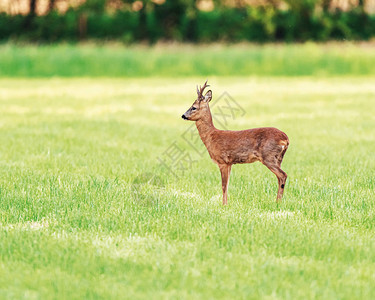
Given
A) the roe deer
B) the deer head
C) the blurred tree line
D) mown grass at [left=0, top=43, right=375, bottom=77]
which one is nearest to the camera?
the roe deer

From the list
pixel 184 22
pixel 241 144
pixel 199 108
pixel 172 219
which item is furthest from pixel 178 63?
pixel 172 219

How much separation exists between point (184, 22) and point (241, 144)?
34.0 m

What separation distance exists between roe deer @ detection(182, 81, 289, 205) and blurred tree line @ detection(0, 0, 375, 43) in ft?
103

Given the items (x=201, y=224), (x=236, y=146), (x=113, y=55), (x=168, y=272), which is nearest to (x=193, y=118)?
(x=236, y=146)

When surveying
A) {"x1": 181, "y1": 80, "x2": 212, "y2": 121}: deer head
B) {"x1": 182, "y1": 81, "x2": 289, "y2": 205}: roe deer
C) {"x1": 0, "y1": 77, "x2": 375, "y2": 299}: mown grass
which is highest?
{"x1": 181, "y1": 80, "x2": 212, "y2": 121}: deer head

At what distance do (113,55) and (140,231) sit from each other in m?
20.6

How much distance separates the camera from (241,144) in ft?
18.2

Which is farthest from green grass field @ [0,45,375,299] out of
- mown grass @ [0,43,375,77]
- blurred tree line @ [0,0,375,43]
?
blurred tree line @ [0,0,375,43]

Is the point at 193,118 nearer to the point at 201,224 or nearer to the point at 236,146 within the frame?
the point at 236,146

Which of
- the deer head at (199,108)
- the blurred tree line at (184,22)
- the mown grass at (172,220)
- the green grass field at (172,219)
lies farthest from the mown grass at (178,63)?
the deer head at (199,108)

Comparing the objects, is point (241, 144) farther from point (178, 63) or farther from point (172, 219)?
point (178, 63)

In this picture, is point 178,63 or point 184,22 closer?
point 178,63

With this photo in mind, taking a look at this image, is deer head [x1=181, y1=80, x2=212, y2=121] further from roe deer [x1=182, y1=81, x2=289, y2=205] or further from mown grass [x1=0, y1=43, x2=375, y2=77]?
mown grass [x1=0, y1=43, x2=375, y2=77]

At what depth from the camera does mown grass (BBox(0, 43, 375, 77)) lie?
24.4 m
